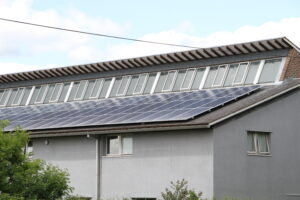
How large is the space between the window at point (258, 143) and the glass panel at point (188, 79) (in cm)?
691

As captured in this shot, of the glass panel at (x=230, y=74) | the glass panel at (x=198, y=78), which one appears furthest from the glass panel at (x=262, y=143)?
the glass panel at (x=198, y=78)

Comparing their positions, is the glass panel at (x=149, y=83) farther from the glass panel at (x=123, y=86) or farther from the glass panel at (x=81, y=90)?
the glass panel at (x=81, y=90)

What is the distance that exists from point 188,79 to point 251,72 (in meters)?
3.75

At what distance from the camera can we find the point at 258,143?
89.8 ft

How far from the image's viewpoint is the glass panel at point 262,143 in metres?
27.5

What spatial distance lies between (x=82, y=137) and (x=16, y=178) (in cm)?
887

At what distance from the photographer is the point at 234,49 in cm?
3228

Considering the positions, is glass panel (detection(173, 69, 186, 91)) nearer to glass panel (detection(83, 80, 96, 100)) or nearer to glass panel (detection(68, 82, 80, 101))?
glass panel (detection(83, 80, 96, 100))

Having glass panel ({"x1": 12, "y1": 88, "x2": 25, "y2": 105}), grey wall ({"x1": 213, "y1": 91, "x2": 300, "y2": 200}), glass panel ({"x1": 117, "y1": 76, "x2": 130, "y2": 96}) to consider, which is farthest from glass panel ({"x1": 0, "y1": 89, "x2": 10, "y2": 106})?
grey wall ({"x1": 213, "y1": 91, "x2": 300, "y2": 200})

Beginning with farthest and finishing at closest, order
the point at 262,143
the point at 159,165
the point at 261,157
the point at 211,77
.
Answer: the point at 211,77 → the point at 262,143 → the point at 261,157 → the point at 159,165

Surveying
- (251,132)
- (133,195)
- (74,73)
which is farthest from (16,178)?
(74,73)

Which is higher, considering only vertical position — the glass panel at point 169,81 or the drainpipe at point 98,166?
the glass panel at point 169,81

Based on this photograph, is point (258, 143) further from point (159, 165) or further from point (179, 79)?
point (179, 79)

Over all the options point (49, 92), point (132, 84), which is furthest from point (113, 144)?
point (49, 92)
